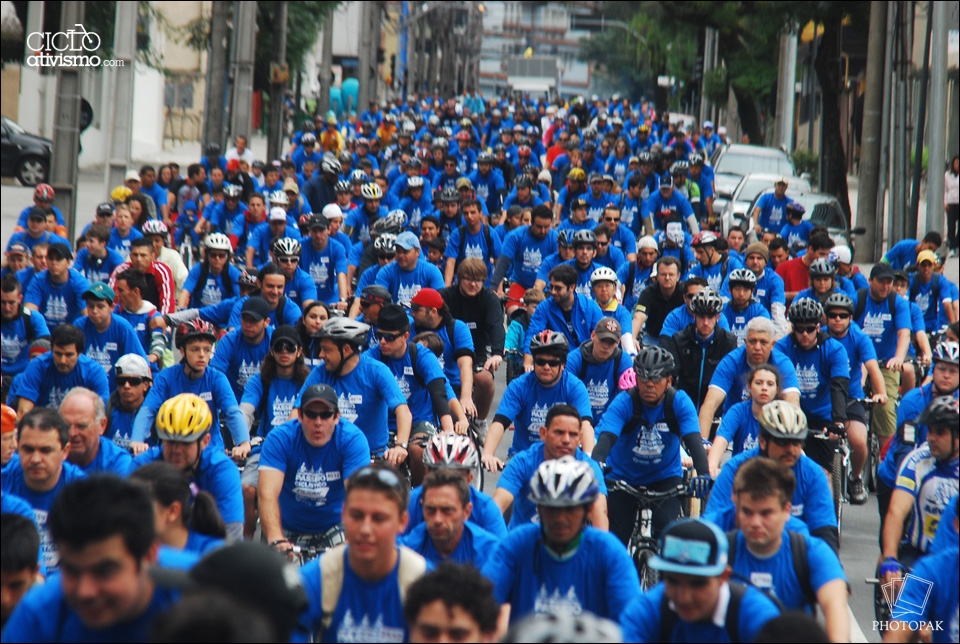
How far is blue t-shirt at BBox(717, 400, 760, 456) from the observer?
8.57m

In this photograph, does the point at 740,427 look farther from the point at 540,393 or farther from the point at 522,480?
the point at 522,480

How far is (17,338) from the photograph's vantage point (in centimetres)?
1119

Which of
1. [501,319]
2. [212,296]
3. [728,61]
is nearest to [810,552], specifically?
[501,319]

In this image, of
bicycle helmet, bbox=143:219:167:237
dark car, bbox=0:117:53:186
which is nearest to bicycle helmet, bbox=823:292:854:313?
bicycle helmet, bbox=143:219:167:237

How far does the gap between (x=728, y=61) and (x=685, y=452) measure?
3558 centimetres

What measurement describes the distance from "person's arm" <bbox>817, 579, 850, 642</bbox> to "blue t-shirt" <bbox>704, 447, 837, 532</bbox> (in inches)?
46.1

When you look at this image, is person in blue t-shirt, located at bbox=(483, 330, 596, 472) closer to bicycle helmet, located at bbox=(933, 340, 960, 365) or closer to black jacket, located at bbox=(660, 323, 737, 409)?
black jacket, located at bbox=(660, 323, 737, 409)

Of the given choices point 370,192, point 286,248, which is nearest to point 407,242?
point 286,248

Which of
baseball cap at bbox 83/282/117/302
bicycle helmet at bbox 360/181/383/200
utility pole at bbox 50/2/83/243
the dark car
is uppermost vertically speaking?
the dark car

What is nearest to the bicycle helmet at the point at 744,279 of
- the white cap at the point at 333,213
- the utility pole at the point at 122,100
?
the white cap at the point at 333,213

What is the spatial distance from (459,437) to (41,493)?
222cm

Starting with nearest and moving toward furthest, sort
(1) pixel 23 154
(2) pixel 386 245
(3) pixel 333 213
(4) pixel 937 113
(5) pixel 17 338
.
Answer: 1. (5) pixel 17 338
2. (2) pixel 386 245
3. (3) pixel 333 213
4. (4) pixel 937 113
5. (1) pixel 23 154

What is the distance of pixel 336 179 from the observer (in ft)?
69.3

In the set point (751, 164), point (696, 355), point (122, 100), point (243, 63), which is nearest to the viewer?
point (696, 355)
